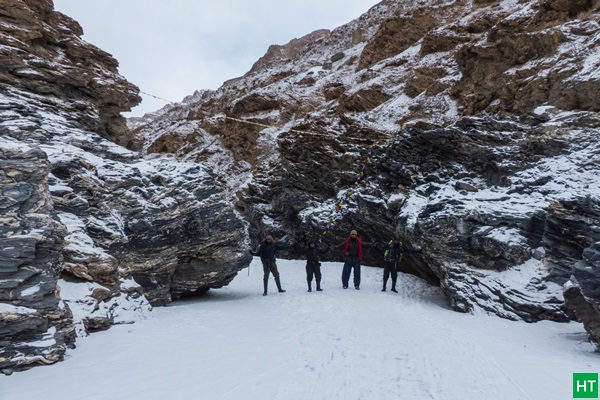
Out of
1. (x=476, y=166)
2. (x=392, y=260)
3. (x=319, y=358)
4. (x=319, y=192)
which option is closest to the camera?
(x=319, y=358)

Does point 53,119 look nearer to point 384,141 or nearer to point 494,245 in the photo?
point 494,245

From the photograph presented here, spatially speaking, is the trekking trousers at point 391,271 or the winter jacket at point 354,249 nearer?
the trekking trousers at point 391,271

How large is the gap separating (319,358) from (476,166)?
31.9ft

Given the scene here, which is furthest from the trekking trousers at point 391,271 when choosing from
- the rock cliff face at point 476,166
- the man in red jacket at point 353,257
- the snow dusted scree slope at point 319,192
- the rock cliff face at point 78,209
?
the rock cliff face at point 78,209

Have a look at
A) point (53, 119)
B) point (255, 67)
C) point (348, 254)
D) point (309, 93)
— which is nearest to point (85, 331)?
point (53, 119)

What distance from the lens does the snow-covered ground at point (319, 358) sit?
444 cm

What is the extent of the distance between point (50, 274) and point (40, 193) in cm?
140

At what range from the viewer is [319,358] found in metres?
5.55

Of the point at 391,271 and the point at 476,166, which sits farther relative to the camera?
the point at 476,166

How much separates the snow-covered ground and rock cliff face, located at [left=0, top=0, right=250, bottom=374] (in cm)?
73

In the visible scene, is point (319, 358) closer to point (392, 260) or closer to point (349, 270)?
Result: point (349, 270)

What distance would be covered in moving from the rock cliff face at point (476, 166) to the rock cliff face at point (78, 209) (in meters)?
6.86

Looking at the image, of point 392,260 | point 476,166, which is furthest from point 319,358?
point 476,166

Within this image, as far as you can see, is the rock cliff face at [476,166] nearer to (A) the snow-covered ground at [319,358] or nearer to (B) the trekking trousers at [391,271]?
(B) the trekking trousers at [391,271]
